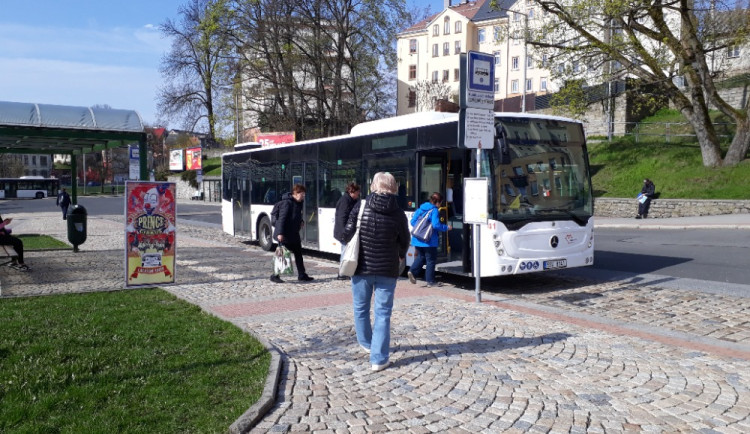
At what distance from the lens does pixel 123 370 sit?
5.29 meters

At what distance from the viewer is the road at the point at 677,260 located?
36.1 feet

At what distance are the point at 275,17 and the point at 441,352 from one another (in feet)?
110

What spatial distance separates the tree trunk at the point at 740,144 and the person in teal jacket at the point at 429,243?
74.0 feet

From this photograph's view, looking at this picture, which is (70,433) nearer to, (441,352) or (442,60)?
(441,352)

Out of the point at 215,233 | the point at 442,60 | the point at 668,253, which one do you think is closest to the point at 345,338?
the point at 668,253

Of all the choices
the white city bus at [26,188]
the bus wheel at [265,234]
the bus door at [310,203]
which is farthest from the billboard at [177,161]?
the bus door at [310,203]

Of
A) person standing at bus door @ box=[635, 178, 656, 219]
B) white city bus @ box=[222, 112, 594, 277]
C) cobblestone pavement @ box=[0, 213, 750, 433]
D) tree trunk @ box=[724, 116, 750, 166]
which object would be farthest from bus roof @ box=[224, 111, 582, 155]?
tree trunk @ box=[724, 116, 750, 166]

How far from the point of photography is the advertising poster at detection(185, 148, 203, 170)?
2522 inches

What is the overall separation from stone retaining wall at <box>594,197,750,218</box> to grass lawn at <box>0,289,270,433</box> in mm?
23391

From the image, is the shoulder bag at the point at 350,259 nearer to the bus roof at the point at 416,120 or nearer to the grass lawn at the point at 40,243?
the bus roof at the point at 416,120

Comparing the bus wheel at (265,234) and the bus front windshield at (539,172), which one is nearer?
the bus front windshield at (539,172)

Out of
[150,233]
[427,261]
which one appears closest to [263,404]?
[150,233]

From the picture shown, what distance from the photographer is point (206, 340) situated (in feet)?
21.0

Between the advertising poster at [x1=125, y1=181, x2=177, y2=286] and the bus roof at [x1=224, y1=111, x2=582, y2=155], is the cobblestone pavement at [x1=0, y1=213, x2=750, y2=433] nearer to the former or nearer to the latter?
the advertising poster at [x1=125, y1=181, x2=177, y2=286]
